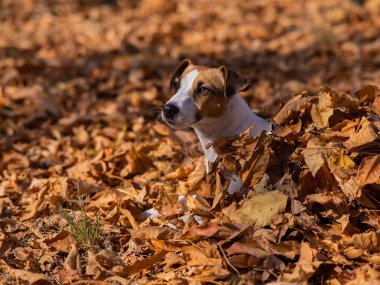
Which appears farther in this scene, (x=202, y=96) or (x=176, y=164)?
(x=176, y=164)

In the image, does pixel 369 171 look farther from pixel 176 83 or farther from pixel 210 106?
pixel 176 83

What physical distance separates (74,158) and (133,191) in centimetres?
113

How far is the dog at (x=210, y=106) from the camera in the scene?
3.80m

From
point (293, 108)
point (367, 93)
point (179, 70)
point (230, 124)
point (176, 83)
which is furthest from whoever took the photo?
point (179, 70)

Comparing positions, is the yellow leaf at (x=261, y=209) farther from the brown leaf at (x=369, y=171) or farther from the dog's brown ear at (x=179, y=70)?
the dog's brown ear at (x=179, y=70)

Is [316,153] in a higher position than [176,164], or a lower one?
higher

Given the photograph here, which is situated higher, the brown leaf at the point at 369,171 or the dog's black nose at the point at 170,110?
the dog's black nose at the point at 170,110

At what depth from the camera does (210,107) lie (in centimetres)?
389

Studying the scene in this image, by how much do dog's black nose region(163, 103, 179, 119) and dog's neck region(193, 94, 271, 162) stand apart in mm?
259

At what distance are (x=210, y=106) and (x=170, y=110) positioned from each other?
0.31 meters

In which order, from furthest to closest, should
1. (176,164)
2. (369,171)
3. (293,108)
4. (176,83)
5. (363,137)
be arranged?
(176,164), (176,83), (293,108), (363,137), (369,171)

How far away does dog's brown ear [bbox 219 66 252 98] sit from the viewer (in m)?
3.87

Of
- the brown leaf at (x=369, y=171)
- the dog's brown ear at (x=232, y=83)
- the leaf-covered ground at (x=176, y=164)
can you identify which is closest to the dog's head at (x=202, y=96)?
the dog's brown ear at (x=232, y=83)

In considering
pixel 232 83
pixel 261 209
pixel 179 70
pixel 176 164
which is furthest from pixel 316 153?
pixel 176 164
